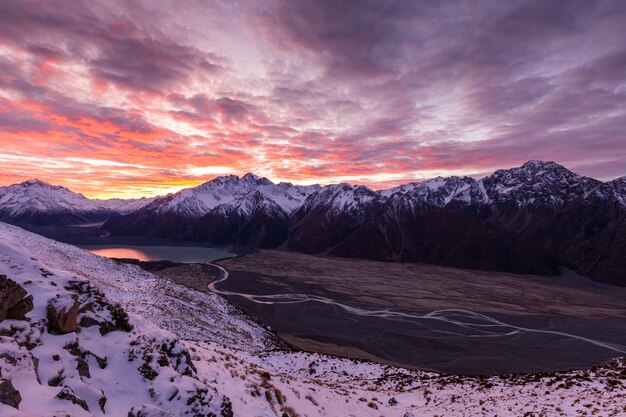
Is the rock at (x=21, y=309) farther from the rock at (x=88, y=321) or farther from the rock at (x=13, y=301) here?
the rock at (x=88, y=321)

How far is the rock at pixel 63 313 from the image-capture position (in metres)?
11.5

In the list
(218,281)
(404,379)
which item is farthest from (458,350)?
(218,281)

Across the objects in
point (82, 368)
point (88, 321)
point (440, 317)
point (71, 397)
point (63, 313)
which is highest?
point (63, 313)

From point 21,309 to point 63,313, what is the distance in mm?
1172

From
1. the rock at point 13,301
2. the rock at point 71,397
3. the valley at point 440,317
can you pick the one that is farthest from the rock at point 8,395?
the valley at point 440,317

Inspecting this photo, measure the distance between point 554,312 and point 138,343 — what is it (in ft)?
372

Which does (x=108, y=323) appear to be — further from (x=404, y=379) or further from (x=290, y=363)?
(x=404, y=379)

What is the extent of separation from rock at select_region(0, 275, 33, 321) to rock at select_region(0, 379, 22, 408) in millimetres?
4175

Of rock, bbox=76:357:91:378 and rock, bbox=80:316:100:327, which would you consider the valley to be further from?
rock, bbox=76:357:91:378

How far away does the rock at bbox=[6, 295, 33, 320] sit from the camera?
10.9 meters

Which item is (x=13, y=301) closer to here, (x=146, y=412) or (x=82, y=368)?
(x=82, y=368)

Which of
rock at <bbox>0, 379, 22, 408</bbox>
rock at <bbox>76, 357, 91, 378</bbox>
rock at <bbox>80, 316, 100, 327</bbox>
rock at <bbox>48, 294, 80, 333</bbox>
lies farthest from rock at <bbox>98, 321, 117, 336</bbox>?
rock at <bbox>0, 379, 22, 408</bbox>

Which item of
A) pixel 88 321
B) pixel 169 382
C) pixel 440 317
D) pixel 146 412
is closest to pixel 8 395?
pixel 146 412

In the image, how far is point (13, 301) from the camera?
11.0 metres
